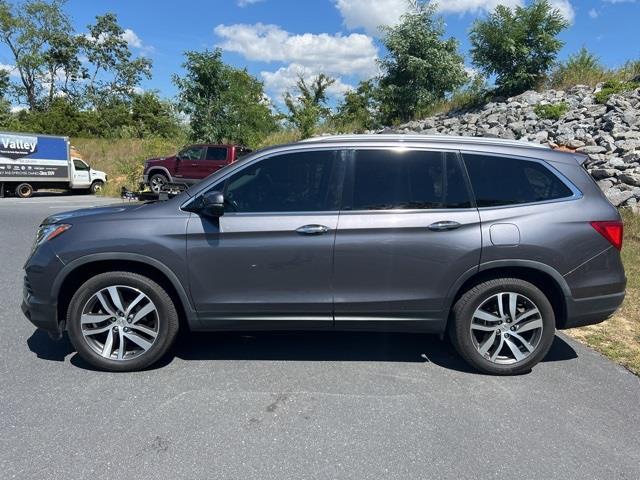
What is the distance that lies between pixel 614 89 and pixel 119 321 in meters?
15.8

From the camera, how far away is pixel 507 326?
3.92 m

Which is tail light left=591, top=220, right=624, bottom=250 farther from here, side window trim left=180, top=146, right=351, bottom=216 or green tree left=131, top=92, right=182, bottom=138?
green tree left=131, top=92, right=182, bottom=138

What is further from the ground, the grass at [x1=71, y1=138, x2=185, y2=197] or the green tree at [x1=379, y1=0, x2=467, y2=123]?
the green tree at [x1=379, y1=0, x2=467, y2=123]

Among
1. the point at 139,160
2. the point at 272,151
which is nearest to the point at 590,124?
the point at 272,151

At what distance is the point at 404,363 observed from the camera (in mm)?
4152

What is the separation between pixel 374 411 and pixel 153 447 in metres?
1.43

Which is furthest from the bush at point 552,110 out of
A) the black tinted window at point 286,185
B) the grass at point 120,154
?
the grass at point 120,154

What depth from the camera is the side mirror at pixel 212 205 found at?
3.67 m

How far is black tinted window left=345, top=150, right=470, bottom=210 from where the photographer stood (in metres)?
3.85

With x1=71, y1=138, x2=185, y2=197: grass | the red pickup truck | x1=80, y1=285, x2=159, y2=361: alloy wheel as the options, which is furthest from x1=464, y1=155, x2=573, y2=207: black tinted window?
x1=71, y1=138, x2=185, y2=197: grass

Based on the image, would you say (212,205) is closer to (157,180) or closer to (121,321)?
(121,321)

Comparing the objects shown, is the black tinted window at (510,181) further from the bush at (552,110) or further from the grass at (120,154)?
the grass at (120,154)

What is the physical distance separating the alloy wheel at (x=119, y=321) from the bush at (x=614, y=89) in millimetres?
14892

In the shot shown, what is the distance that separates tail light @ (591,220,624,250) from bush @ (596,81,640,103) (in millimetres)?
12608
